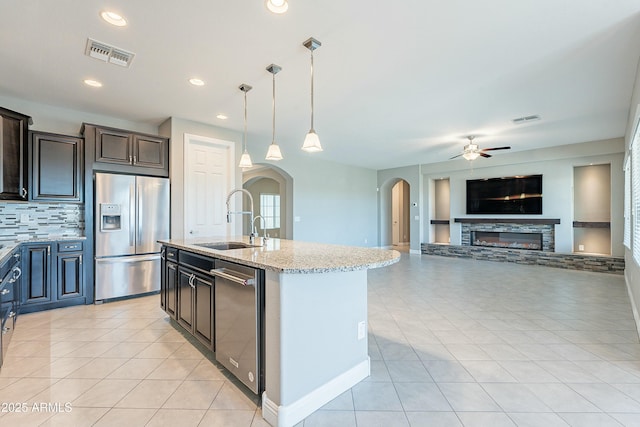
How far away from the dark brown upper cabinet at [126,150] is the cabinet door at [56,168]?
18 cm

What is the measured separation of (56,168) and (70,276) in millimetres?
1359

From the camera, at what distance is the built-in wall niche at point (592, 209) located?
6148mm

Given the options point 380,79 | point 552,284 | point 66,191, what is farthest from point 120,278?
point 552,284

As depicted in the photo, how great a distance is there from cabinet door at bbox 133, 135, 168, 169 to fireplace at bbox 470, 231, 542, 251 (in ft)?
24.4

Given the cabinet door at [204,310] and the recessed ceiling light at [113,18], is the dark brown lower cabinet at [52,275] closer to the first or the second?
the cabinet door at [204,310]

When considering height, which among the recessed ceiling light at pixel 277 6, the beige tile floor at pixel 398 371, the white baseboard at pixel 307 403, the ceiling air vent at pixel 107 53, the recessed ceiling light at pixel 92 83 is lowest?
the beige tile floor at pixel 398 371

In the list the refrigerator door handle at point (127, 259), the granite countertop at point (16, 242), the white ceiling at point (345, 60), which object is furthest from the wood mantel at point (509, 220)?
the granite countertop at point (16, 242)

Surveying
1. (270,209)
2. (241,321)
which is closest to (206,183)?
(241,321)

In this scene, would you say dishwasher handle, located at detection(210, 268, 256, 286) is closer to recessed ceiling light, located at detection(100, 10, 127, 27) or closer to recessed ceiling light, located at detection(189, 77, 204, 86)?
recessed ceiling light, located at detection(100, 10, 127, 27)

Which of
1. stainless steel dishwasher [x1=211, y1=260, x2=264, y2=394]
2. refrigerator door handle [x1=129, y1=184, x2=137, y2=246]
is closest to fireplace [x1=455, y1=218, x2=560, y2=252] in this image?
stainless steel dishwasher [x1=211, y1=260, x2=264, y2=394]

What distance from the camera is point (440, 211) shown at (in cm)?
869

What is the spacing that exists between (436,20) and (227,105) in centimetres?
275

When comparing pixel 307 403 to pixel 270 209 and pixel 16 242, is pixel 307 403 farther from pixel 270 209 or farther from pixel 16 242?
pixel 270 209

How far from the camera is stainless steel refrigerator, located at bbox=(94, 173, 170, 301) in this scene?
379 centimetres
